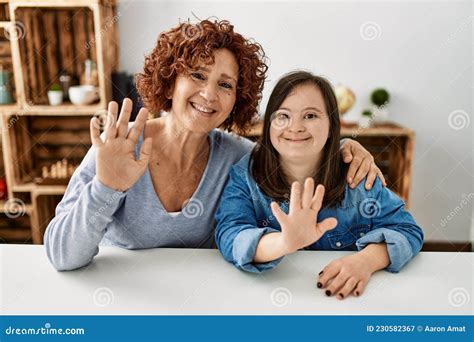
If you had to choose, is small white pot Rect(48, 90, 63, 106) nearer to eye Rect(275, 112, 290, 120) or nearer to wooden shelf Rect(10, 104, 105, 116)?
wooden shelf Rect(10, 104, 105, 116)

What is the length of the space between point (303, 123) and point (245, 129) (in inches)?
11.5

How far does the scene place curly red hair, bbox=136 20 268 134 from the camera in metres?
1.17

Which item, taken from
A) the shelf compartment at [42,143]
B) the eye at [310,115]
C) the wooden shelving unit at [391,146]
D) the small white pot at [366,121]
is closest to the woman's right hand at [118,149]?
the eye at [310,115]

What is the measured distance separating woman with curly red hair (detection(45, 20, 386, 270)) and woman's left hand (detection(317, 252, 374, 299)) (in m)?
0.26

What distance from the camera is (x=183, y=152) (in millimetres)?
1323

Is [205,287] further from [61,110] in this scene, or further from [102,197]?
[61,110]

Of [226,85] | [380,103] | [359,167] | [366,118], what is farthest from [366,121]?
[226,85]

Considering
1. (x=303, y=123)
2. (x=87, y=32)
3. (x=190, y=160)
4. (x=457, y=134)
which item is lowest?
(x=457, y=134)

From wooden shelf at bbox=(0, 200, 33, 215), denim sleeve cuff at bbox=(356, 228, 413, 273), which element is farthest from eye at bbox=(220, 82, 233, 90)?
wooden shelf at bbox=(0, 200, 33, 215)

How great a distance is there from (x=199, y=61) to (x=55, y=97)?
1.65m
